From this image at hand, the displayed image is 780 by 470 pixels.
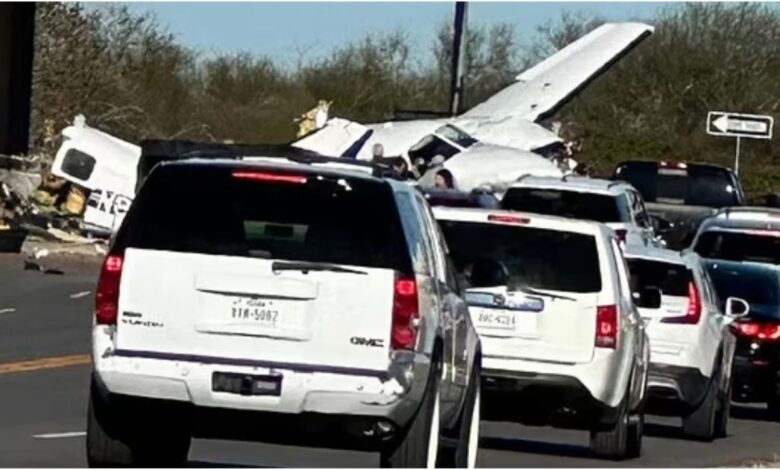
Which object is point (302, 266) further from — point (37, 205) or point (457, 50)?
point (457, 50)

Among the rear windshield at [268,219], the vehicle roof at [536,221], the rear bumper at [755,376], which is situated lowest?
the rear bumper at [755,376]

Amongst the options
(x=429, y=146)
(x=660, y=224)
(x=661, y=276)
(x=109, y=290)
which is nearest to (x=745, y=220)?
(x=660, y=224)

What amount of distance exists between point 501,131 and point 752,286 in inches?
832

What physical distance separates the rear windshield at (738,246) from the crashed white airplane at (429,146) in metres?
12.1

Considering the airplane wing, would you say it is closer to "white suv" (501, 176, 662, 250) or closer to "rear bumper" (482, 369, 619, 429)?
"white suv" (501, 176, 662, 250)

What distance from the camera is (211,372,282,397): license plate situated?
1177 centimetres

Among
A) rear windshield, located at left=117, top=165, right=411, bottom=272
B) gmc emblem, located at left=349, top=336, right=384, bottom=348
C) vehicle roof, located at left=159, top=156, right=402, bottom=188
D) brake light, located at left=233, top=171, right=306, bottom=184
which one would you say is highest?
vehicle roof, located at left=159, top=156, right=402, bottom=188

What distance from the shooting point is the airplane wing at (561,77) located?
4884 cm

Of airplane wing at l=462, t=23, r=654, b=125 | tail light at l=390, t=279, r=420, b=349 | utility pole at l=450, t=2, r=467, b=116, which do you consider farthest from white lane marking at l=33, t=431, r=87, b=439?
utility pole at l=450, t=2, r=467, b=116

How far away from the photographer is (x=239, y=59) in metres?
63.4

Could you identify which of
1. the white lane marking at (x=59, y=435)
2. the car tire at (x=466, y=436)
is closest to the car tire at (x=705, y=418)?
the white lane marking at (x=59, y=435)

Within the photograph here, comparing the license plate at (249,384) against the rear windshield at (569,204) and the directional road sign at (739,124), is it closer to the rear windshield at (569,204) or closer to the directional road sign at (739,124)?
the rear windshield at (569,204)

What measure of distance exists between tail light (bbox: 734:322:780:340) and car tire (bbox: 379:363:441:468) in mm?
12075

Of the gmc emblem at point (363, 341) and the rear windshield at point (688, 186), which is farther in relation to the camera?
the rear windshield at point (688, 186)
